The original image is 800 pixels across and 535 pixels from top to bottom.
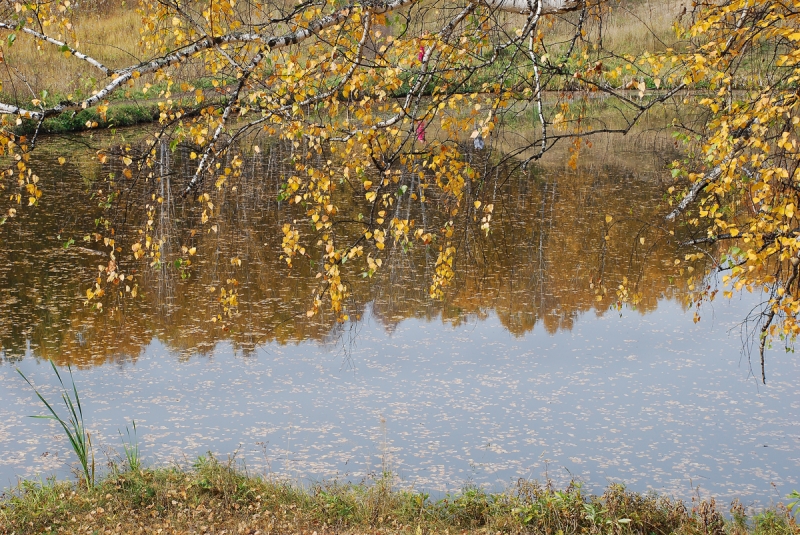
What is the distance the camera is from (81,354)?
21.5 ft

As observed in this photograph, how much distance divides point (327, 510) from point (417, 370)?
2.32 metres

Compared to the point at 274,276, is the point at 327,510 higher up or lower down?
lower down

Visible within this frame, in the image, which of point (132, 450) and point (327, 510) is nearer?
point (327, 510)

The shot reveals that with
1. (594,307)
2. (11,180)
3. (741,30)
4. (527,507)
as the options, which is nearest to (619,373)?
(594,307)

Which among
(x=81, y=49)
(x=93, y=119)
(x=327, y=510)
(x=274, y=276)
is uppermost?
(x=81, y=49)

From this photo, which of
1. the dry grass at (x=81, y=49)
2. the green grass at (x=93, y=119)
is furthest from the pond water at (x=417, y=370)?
the dry grass at (x=81, y=49)

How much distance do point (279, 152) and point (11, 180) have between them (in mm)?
4702

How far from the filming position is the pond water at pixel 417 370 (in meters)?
4.97

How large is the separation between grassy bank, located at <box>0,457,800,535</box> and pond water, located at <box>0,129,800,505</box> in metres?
0.33

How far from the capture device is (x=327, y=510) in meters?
4.11

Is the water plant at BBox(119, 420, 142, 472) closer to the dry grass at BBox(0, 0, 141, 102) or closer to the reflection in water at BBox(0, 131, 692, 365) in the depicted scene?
the reflection in water at BBox(0, 131, 692, 365)

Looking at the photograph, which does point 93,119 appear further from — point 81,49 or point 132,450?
point 132,450

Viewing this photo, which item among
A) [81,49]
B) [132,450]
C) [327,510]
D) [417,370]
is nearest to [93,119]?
[81,49]

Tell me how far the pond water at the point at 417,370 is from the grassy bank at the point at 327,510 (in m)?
0.33
